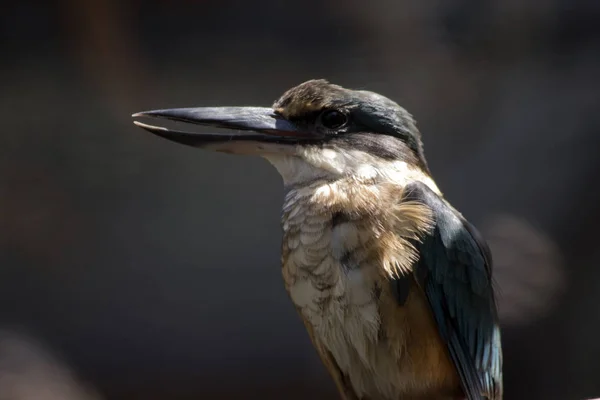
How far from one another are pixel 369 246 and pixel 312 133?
1.20ft

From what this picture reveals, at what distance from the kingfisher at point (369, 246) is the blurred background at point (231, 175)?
7.13ft

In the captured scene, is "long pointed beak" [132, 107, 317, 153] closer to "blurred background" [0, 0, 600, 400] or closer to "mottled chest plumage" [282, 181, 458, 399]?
"mottled chest plumage" [282, 181, 458, 399]

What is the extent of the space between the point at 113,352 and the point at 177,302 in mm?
438

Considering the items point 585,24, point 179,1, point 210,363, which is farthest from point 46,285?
point 585,24

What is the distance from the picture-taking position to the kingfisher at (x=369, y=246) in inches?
74.5

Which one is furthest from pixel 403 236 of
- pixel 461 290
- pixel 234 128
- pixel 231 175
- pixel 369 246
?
pixel 231 175

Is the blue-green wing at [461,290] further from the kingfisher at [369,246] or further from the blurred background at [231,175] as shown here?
the blurred background at [231,175]

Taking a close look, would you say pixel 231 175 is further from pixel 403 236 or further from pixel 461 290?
pixel 403 236

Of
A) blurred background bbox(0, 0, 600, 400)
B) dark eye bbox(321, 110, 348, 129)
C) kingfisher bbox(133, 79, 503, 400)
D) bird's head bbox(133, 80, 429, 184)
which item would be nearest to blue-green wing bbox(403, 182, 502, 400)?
kingfisher bbox(133, 79, 503, 400)

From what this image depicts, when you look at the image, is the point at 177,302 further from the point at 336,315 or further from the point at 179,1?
the point at 336,315

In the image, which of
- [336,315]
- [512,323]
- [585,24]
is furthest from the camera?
[585,24]

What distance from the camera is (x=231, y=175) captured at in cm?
448

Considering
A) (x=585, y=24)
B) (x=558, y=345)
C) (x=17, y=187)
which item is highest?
(x=585, y=24)

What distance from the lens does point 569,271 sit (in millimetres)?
4387
